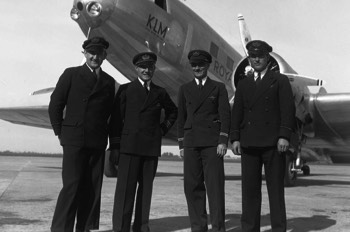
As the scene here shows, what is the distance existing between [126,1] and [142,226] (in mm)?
5740

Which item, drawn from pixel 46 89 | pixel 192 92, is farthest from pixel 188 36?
pixel 192 92

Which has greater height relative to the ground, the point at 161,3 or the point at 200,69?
the point at 161,3

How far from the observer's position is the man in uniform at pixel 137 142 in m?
4.29

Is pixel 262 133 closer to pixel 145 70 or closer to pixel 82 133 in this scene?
pixel 145 70

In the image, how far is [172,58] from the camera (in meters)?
10.2

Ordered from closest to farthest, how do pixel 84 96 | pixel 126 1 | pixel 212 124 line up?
pixel 84 96
pixel 212 124
pixel 126 1

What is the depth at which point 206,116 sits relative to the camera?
4508 mm

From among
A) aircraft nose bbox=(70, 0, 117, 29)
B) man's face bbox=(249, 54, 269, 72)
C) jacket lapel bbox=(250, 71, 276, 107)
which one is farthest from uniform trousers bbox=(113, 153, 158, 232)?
aircraft nose bbox=(70, 0, 117, 29)

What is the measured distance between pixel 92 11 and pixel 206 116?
488 cm

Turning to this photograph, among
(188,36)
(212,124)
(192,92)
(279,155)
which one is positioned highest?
(188,36)

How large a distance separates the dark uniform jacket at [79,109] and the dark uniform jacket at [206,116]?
920 millimetres

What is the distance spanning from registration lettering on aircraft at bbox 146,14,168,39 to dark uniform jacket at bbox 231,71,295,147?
5387mm

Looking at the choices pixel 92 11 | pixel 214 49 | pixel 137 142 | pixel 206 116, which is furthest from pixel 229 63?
pixel 137 142

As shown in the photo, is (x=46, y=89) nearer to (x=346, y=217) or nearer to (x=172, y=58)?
(x=172, y=58)
